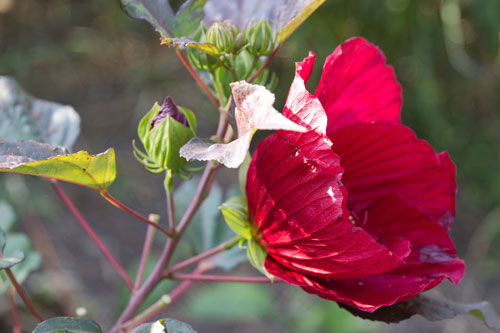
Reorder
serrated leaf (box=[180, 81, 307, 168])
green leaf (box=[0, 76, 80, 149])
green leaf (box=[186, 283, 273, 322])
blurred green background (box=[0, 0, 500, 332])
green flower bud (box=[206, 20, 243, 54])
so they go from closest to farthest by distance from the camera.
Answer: serrated leaf (box=[180, 81, 307, 168]) < green flower bud (box=[206, 20, 243, 54]) < green leaf (box=[0, 76, 80, 149]) < green leaf (box=[186, 283, 273, 322]) < blurred green background (box=[0, 0, 500, 332])

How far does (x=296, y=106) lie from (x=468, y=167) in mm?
1780

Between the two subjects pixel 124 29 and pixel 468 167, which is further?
pixel 124 29

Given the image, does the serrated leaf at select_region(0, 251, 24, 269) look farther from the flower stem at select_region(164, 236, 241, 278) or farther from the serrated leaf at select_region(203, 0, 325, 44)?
the serrated leaf at select_region(203, 0, 325, 44)

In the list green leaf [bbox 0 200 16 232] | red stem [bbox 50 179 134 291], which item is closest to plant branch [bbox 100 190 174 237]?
red stem [bbox 50 179 134 291]

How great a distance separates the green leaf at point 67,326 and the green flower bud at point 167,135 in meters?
0.14

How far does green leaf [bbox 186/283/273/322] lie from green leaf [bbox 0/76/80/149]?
86cm

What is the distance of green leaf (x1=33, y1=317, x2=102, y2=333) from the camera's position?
14.5 inches

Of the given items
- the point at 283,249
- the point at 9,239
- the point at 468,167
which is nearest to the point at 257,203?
the point at 283,249

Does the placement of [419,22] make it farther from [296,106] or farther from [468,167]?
[296,106]

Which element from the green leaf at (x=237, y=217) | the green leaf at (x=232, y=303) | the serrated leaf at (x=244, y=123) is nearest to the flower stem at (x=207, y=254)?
the green leaf at (x=237, y=217)

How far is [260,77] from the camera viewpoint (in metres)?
A: 0.46

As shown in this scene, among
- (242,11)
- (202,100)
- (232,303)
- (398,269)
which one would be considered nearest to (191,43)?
(242,11)

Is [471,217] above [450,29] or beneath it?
beneath

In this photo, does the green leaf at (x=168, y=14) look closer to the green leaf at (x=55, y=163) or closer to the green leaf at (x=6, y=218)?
the green leaf at (x=55, y=163)
